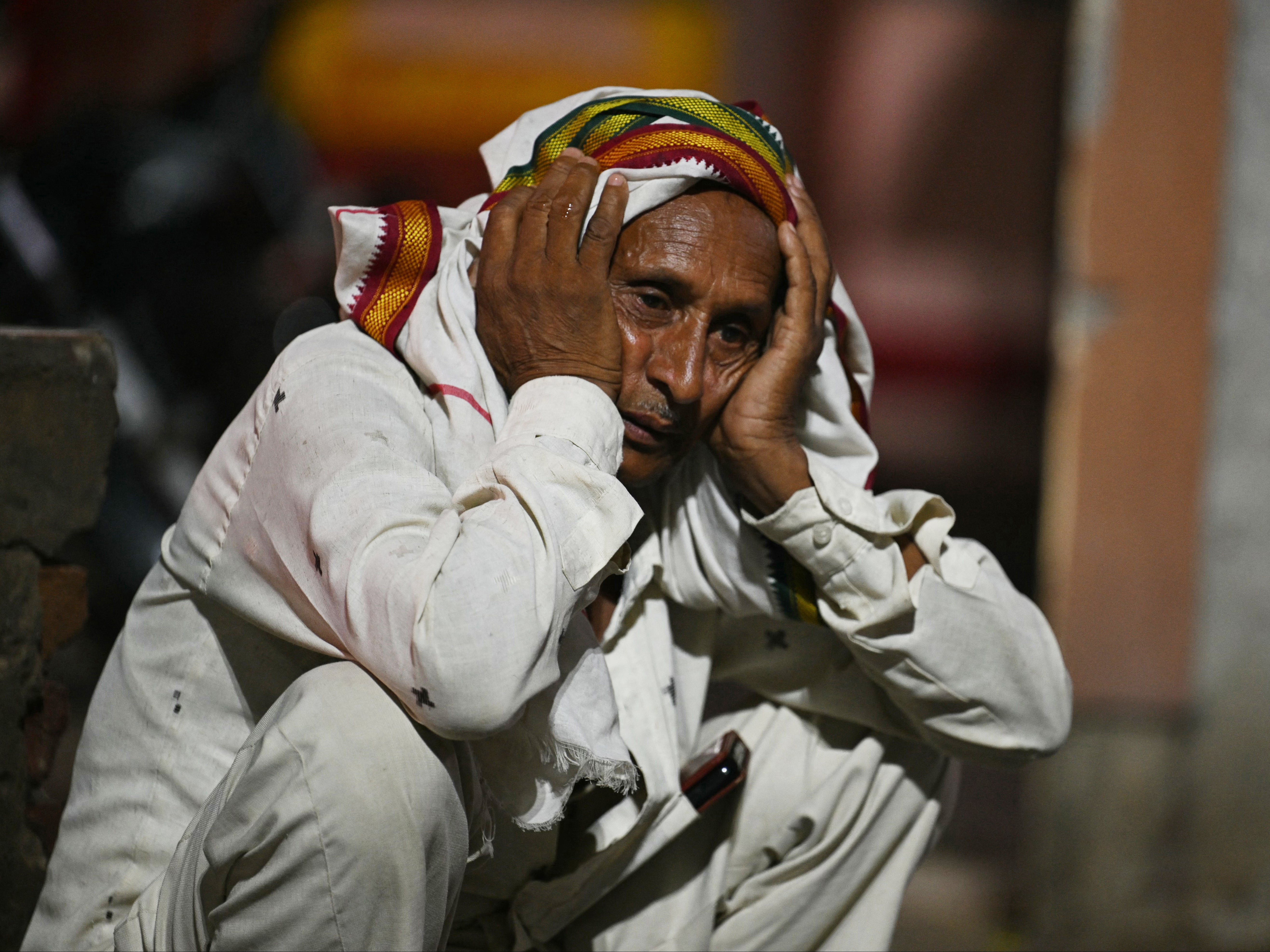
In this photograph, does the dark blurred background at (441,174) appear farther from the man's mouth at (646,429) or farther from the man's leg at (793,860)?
the man's mouth at (646,429)

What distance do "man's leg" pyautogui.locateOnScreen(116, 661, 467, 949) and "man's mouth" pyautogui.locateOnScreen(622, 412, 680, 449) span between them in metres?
0.58

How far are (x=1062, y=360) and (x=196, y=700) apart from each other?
8.72ft

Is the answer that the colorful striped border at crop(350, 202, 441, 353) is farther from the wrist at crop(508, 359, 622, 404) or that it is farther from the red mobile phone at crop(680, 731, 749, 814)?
the red mobile phone at crop(680, 731, 749, 814)

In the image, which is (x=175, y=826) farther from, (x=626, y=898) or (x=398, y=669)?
(x=626, y=898)

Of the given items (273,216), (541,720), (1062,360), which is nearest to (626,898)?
(541,720)

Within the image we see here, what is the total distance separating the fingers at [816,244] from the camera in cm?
195

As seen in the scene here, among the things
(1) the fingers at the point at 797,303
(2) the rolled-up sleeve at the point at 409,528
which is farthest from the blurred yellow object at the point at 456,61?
(2) the rolled-up sleeve at the point at 409,528

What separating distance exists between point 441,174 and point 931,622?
14.2ft

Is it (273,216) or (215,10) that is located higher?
(215,10)

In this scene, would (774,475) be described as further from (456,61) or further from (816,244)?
(456,61)

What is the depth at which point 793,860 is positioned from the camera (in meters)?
2.03

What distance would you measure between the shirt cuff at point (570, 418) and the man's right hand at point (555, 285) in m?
0.04

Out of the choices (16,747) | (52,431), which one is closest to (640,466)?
(52,431)

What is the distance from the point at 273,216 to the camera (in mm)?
5348
